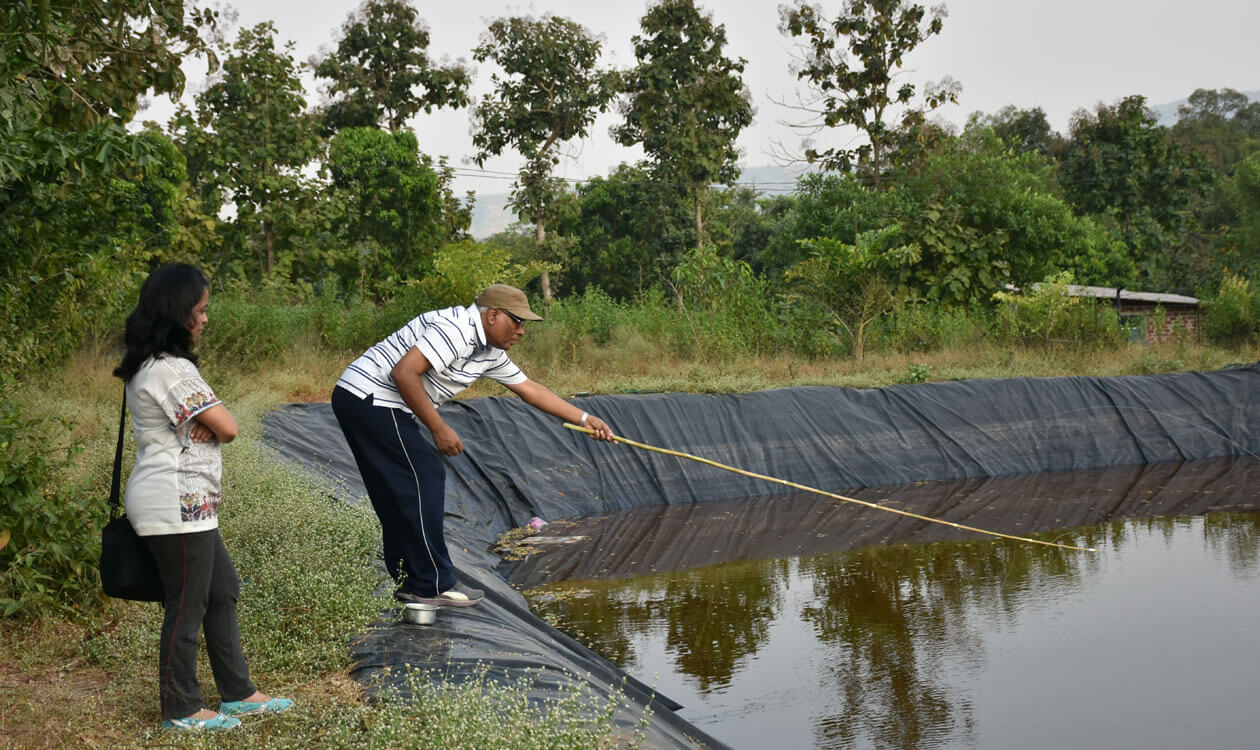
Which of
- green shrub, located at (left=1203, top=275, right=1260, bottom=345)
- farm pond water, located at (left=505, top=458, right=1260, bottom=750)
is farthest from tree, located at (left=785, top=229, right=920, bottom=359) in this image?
green shrub, located at (left=1203, top=275, right=1260, bottom=345)

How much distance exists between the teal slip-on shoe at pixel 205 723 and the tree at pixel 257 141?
14.6m

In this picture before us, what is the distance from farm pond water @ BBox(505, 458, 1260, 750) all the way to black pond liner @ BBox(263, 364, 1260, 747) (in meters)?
0.45

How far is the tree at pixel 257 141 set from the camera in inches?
640

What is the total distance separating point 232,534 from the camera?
4.81m

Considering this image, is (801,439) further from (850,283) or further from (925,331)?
(850,283)

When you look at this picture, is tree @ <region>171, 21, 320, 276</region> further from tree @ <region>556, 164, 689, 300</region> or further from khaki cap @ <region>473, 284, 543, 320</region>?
khaki cap @ <region>473, 284, 543, 320</region>

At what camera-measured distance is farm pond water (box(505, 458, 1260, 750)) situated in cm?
418

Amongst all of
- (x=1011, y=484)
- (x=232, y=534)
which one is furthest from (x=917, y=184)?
(x=232, y=534)

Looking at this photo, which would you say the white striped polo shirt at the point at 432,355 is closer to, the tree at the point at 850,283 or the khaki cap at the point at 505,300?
the khaki cap at the point at 505,300

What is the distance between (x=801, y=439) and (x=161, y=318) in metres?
7.76

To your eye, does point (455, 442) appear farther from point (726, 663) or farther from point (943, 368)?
point (943, 368)

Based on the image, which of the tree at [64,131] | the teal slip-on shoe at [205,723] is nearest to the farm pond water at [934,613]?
the teal slip-on shoe at [205,723]

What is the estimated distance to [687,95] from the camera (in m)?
21.8

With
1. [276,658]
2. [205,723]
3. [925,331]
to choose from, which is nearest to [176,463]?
[205,723]
